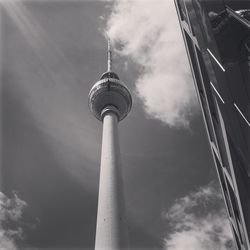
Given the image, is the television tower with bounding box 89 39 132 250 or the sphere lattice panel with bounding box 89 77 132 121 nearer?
the television tower with bounding box 89 39 132 250

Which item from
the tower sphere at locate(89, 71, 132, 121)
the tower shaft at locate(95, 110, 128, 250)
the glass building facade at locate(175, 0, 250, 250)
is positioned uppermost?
the tower sphere at locate(89, 71, 132, 121)

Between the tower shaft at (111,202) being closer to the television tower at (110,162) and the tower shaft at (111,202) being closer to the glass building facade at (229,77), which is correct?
the television tower at (110,162)

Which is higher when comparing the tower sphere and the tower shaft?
the tower sphere

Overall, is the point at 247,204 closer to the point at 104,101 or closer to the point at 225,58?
the point at 225,58

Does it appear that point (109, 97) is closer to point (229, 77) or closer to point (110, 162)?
point (110, 162)

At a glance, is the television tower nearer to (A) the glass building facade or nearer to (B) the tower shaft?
(B) the tower shaft

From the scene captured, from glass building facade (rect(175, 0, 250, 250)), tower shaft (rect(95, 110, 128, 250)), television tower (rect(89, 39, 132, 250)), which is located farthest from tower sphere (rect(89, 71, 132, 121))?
glass building facade (rect(175, 0, 250, 250))

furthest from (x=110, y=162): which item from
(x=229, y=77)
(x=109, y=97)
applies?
(x=229, y=77)
